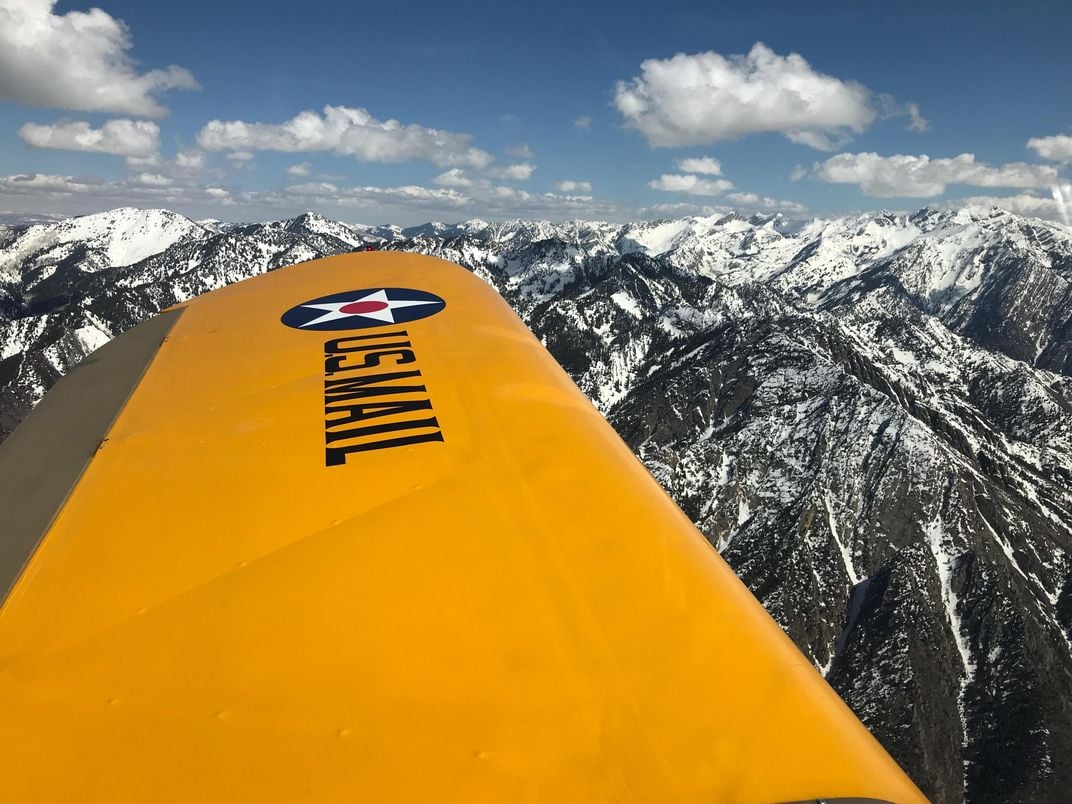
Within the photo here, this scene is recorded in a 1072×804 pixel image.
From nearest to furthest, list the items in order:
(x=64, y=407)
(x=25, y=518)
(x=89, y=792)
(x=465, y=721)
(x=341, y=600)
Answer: (x=89, y=792)
(x=465, y=721)
(x=341, y=600)
(x=25, y=518)
(x=64, y=407)

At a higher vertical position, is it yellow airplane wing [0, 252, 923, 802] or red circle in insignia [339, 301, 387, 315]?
red circle in insignia [339, 301, 387, 315]

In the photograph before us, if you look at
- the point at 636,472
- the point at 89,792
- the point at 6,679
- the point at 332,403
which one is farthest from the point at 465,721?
the point at 332,403

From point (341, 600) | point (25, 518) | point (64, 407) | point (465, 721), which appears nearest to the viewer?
point (465, 721)

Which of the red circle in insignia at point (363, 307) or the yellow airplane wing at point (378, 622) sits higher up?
the red circle in insignia at point (363, 307)

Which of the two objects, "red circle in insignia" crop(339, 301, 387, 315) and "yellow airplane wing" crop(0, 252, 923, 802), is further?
"red circle in insignia" crop(339, 301, 387, 315)

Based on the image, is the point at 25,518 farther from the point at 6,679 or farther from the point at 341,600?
the point at 341,600
